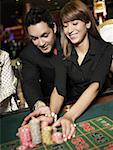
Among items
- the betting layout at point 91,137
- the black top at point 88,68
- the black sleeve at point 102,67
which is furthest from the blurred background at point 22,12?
the betting layout at point 91,137

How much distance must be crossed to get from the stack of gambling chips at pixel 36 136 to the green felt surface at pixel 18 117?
11 cm

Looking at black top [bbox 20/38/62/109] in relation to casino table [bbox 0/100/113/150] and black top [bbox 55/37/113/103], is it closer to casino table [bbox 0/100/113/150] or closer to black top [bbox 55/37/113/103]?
black top [bbox 55/37/113/103]

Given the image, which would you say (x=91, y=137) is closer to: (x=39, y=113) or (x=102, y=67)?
(x=39, y=113)

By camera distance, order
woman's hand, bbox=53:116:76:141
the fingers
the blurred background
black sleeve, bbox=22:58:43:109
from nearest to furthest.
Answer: woman's hand, bbox=53:116:76:141 → the fingers → black sleeve, bbox=22:58:43:109 → the blurred background

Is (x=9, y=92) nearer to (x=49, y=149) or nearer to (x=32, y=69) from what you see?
(x=32, y=69)

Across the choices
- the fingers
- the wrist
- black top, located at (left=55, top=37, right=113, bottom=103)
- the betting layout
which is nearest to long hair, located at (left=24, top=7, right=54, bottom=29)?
black top, located at (left=55, top=37, right=113, bottom=103)

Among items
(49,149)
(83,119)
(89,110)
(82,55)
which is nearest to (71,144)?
(49,149)

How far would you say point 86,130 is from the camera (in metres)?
1.47

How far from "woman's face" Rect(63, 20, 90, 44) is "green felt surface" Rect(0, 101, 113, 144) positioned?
1.62 ft

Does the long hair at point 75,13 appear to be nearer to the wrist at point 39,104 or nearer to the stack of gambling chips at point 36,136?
the wrist at point 39,104

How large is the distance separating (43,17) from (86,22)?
32cm

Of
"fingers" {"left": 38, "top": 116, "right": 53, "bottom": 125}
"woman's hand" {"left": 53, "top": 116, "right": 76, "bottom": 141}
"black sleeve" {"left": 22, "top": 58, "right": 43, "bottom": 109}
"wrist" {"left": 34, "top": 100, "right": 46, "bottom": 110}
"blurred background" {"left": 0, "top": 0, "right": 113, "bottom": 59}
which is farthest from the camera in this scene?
"blurred background" {"left": 0, "top": 0, "right": 113, "bottom": 59}

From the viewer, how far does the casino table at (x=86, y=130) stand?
1323 mm

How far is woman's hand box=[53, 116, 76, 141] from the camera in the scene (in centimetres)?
142
